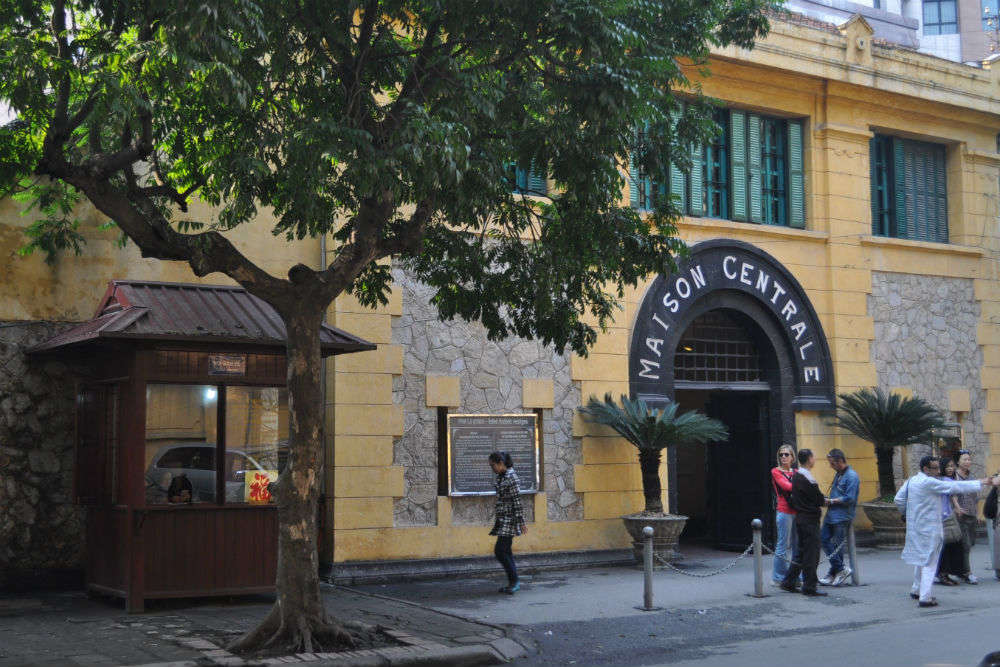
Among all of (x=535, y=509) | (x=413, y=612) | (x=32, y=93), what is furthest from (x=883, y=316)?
(x=32, y=93)

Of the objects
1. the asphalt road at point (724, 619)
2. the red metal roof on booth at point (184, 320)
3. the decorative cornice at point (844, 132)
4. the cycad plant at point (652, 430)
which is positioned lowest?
the asphalt road at point (724, 619)

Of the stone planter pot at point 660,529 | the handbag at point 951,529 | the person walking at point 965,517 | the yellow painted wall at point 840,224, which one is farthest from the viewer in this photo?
the yellow painted wall at point 840,224

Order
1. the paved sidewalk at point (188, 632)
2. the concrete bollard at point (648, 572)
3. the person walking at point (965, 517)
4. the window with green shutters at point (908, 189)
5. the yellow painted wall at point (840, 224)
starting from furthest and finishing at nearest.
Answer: the window with green shutters at point (908, 189) → the yellow painted wall at point (840, 224) → the person walking at point (965, 517) → the concrete bollard at point (648, 572) → the paved sidewalk at point (188, 632)

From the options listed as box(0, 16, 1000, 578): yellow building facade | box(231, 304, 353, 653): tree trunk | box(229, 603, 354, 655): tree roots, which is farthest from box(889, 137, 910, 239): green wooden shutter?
box(229, 603, 354, 655): tree roots

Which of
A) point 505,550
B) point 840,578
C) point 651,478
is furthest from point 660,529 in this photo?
point 505,550

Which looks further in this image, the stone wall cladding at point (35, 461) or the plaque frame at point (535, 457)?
the plaque frame at point (535, 457)

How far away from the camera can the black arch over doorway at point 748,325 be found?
16656 mm

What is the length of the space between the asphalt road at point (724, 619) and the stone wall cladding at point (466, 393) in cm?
106

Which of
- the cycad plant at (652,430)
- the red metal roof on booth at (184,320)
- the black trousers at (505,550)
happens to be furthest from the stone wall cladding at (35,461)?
the cycad plant at (652,430)

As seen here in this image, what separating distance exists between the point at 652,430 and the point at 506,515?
3.19m

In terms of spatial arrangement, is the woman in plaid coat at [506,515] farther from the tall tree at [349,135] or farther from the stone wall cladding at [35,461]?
the stone wall cladding at [35,461]

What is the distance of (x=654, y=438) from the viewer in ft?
50.2

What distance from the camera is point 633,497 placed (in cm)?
1636

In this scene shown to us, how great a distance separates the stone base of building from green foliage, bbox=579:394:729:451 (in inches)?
67.8
